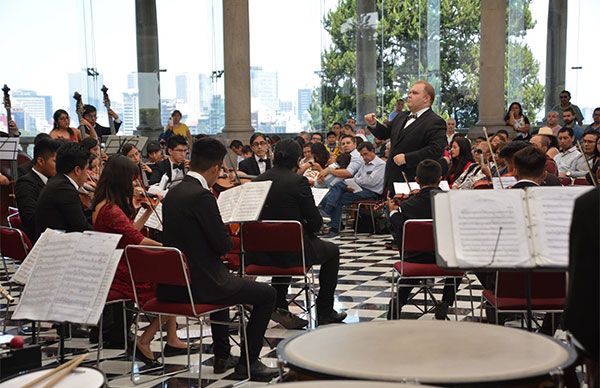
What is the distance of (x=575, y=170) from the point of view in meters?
9.82

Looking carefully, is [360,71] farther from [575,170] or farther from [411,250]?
[411,250]

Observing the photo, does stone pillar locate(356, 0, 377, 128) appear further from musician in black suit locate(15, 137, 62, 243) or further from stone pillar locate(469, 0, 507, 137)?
musician in black suit locate(15, 137, 62, 243)

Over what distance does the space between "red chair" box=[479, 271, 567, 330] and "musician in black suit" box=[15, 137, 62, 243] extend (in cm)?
376

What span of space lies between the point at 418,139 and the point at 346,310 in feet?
5.19

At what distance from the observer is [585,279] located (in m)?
2.54

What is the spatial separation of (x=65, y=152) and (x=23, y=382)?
10.9 ft

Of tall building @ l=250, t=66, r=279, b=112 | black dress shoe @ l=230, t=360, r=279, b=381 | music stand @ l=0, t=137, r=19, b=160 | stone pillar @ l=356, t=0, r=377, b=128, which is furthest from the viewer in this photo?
tall building @ l=250, t=66, r=279, b=112

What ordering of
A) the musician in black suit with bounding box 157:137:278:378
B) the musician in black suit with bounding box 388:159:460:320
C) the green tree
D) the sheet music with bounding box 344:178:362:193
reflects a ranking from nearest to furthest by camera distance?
1. the musician in black suit with bounding box 157:137:278:378
2. the musician in black suit with bounding box 388:159:460:320
3. the sheet music with bounding box 344:178:362:193
4. the green tree

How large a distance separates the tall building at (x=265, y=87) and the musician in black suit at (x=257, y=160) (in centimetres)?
897

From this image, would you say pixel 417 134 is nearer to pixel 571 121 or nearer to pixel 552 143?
pixel 552 143

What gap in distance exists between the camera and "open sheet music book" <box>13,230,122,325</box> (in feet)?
12.9

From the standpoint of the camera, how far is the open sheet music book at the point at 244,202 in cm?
563

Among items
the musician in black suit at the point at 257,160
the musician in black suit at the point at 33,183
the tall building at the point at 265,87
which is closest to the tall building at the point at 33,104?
the tall building at the point at 265,87

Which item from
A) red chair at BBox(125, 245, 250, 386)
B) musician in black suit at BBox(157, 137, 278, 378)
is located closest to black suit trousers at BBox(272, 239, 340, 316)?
musician in black suit at BBox(157, 137, 278, 378)
